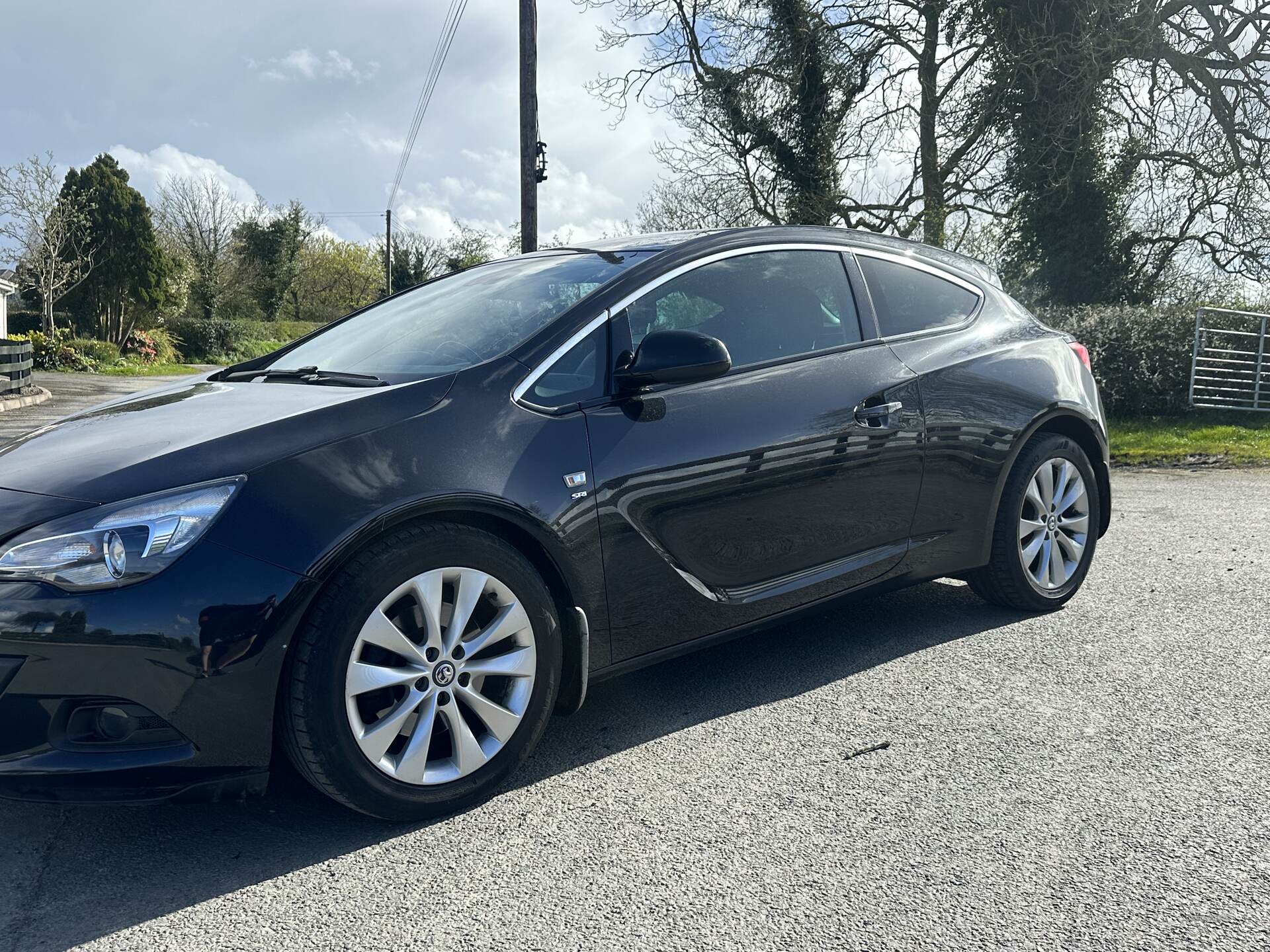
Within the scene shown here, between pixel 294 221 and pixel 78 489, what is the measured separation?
161 ft

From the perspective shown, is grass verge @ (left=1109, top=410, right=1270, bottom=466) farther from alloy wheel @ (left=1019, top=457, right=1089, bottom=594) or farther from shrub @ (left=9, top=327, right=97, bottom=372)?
shrub @ (left=9, top=327, right=97, bottom=372)

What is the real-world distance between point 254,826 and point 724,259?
7.70ft

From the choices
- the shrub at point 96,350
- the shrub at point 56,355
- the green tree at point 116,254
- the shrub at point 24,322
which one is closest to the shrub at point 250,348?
the green tree at point 116,254

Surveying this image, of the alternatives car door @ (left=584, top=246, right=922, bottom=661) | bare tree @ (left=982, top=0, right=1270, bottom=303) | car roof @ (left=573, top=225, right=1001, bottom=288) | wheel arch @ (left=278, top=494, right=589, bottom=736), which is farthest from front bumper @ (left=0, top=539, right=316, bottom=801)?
bare tree @ (left=982, top=0, right=1270, bottom=303)

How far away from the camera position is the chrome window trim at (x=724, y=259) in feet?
10.4

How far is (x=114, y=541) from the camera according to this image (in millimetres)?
2508

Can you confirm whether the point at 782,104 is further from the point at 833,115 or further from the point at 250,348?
the point at 250,348

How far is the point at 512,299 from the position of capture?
369 cm

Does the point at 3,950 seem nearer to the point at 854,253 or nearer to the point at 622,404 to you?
the point at 622,404

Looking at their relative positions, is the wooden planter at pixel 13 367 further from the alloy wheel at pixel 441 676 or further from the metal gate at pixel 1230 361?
the metal gate at pixel 1230 361

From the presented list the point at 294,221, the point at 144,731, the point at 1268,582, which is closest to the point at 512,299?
the point at 144,731

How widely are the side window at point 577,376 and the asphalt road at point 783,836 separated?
43.1 inches

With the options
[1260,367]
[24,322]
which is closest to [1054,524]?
[1260,367]

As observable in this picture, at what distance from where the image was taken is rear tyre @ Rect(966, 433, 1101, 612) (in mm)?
4441
